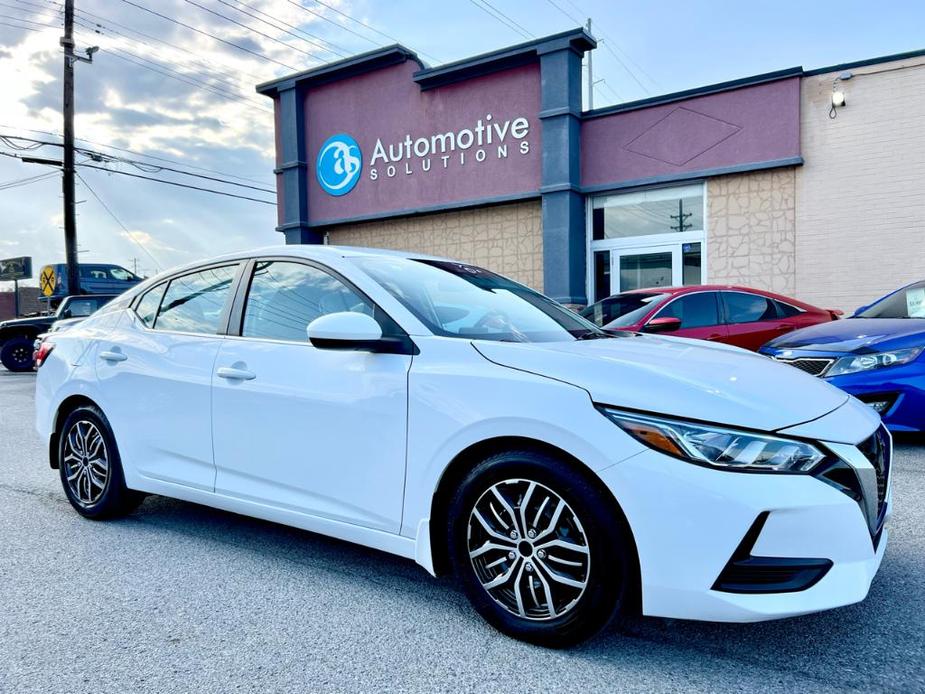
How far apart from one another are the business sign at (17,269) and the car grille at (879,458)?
51.4 meters

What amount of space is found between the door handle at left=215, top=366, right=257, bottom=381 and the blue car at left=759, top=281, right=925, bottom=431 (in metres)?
4.34

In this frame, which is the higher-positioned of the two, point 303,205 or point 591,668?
point 303,205

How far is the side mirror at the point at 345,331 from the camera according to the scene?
8.90 ft

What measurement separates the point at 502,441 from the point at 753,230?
1147 centimetres

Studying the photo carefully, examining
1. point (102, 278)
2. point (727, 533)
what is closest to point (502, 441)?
point (727, 533)

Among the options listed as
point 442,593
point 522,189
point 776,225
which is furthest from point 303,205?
point 442,593

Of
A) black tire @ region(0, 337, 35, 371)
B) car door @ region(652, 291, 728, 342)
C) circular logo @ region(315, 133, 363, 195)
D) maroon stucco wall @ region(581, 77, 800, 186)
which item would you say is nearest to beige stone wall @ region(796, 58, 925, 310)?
maroon stucco wall @ region(581, 77, 800, 186)

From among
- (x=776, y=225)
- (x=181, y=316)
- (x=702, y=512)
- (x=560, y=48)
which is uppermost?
(x=560, y=48)

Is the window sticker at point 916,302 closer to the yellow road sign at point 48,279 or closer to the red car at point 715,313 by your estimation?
the red car at point 715,313

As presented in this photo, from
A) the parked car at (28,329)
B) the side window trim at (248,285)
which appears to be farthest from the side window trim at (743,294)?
the parked car at (28,329)

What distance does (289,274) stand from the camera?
3396 millimetres

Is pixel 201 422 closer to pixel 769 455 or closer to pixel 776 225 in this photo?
pixel 769 455

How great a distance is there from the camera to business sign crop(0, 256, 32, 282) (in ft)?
146

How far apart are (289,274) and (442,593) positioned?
1.67 meters
